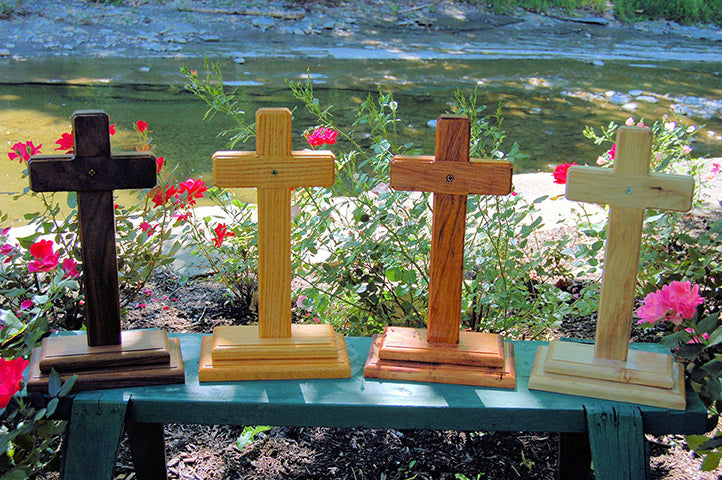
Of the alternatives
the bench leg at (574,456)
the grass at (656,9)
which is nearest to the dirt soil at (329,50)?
the bench leg at (574,456)

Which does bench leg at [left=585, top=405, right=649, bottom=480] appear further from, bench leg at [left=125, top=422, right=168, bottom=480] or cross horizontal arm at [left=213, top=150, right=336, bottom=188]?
bench leg at [left=125, top=422, right=168, bottom=480]

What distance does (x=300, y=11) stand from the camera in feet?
31.8

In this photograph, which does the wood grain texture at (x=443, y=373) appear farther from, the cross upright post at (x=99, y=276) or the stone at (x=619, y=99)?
the stone at (x=619, y=99)

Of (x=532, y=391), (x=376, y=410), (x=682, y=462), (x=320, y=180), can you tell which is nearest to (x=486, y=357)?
(x=532, y=391)

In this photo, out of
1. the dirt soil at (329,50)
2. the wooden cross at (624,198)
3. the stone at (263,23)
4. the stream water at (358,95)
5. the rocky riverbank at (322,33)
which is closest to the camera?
the wooden cross at (624,198)

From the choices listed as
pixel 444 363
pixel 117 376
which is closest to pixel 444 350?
pixel 444 363

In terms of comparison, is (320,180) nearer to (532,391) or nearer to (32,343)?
(532,391)

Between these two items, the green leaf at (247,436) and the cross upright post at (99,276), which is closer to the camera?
the cross upright post at (99,276)

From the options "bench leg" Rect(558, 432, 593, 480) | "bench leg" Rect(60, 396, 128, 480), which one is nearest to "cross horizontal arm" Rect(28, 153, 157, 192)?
"bench leg" Rect(60, 396, 128, 480)

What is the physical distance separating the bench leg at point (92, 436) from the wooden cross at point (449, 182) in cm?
75

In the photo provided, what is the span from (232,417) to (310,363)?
0.21 m

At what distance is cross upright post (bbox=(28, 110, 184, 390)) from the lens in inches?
58.9

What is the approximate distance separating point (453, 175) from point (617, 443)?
2.20 feet

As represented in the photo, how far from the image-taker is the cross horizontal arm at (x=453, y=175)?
1510 mm
